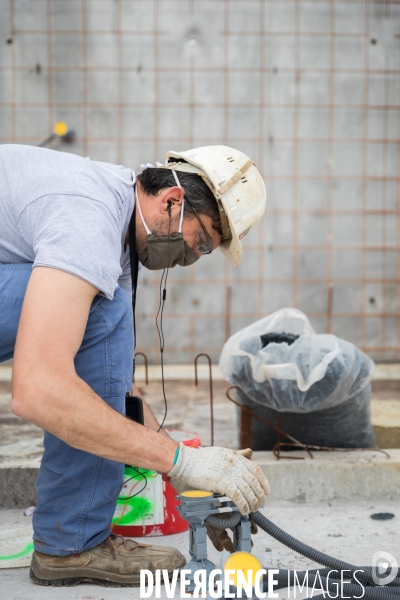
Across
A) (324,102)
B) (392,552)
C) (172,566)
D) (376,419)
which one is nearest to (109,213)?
(172,566)

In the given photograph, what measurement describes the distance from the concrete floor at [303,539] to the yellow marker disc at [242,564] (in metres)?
0.23

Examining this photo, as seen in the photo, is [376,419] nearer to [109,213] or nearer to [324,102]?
[109,213]

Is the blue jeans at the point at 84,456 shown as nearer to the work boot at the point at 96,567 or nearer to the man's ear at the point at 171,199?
the work boot at the point at 96,567

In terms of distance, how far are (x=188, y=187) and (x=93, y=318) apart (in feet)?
1.36

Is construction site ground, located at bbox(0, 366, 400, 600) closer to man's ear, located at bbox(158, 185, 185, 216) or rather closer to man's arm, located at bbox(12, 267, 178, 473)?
man's arm, located at bbox(12, 267, 178, 473)

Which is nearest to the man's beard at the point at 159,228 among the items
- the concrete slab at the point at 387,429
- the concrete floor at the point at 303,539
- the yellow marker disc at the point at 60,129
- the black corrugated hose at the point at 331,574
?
the black corrugated hose at the point at 331,574

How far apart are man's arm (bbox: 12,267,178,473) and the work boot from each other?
1.18ft

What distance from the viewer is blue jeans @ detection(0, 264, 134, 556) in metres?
1.55

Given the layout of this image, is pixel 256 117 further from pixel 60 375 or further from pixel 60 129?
pixel 60 375

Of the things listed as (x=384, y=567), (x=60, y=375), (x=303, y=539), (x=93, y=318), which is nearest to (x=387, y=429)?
(x=303, y=539)

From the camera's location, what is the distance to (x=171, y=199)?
1.69 metres

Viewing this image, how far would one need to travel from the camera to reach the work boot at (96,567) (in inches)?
63.9

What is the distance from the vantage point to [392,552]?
1.83 meters

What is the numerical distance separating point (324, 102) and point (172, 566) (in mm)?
Answer: 3756
